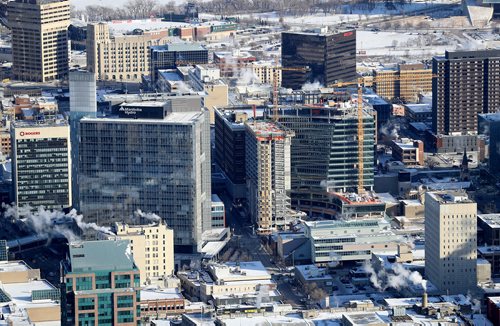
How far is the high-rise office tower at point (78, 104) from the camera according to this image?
11131cm

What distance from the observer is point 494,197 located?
12138 cm

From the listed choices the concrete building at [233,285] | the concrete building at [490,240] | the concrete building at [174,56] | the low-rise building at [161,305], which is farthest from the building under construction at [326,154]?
the concrete building at [174,56]

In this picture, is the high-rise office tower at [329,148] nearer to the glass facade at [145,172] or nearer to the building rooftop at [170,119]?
the building rooftop at [170,119]

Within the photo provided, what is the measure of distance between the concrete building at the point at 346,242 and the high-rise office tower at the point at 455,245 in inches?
289

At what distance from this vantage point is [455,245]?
10106 centimetres

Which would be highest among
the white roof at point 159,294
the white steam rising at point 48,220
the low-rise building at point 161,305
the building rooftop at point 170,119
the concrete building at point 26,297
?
the building rooftop at point 170,119

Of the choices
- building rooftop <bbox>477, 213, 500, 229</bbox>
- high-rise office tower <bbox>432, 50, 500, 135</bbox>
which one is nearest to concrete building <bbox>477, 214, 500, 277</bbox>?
→ building rooftop <bbox>477, 213, 500, 229</bbox>

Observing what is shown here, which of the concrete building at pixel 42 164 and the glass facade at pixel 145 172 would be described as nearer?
the glass facade at pixel 145 172

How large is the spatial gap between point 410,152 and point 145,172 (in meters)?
26.3

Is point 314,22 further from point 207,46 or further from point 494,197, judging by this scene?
point 494,197

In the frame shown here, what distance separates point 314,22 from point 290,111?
66877mm

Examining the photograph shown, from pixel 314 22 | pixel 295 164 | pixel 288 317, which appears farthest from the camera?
pixel 314 22

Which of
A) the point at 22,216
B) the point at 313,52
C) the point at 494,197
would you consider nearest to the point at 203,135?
the point at 22,216

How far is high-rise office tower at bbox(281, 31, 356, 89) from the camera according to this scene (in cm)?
14300
